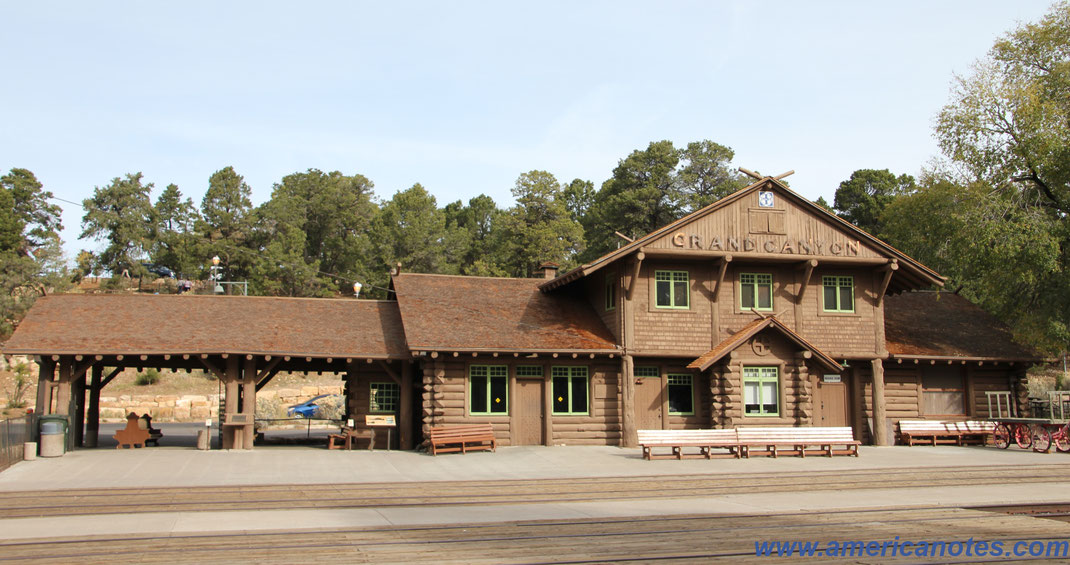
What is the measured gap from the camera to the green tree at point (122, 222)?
211ft

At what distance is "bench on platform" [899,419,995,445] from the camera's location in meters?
27.1

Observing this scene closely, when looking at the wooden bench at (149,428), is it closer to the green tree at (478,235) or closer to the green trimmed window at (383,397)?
the green trimmed window at (383,397)

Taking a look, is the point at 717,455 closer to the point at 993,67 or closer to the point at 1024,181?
the point at 1024,181

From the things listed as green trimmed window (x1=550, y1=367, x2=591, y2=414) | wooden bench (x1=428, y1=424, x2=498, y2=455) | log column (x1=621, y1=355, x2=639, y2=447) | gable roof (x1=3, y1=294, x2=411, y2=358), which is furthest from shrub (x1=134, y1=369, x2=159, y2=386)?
log column (x1=621, y1=355, x2=639, y2=447)

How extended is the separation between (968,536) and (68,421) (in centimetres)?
2160

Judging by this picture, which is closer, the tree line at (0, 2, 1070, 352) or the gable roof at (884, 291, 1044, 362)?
the gable roof at (884, 291, 1044, 362)

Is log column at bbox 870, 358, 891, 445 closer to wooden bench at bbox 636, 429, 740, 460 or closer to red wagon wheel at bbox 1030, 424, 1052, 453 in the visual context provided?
red wagon wheel at bbox 1030, 424, 1052, 453

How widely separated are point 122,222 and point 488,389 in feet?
164

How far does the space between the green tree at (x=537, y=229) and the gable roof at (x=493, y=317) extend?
86.4ft

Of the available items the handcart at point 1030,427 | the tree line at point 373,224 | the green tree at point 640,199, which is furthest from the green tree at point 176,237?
the handcart at point 1030,427

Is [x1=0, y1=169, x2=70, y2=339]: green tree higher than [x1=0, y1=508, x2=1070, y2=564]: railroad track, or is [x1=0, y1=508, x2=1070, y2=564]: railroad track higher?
[x1=0, y1=169, x2=70, y2=339]: green tree

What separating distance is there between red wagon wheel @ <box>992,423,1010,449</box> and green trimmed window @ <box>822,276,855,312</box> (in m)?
5.48

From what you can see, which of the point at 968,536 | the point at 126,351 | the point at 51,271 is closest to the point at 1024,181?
the point at 968,536

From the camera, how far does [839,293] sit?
2786cm
